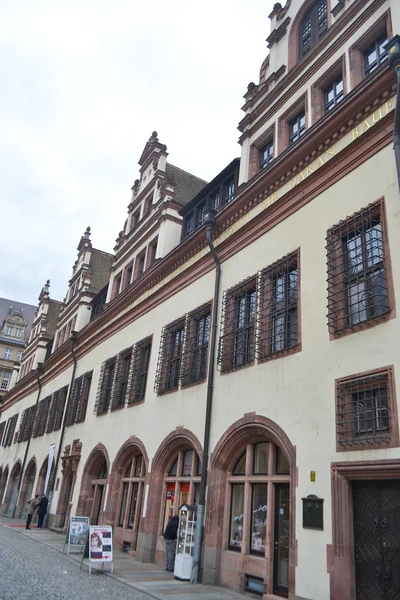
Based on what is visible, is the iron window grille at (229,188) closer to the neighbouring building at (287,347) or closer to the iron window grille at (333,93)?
the neighbouring building at (287,347)

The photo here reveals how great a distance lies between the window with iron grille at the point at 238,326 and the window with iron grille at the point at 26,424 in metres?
25.0

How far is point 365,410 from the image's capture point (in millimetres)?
9062

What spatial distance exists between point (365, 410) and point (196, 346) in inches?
300

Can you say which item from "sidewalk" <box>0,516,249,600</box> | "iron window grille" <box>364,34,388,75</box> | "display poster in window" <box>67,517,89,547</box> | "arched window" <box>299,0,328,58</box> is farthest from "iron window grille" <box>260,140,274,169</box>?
"display poster in window" <box>67,517,89,547</box>

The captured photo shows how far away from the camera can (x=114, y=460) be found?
19.3 metres

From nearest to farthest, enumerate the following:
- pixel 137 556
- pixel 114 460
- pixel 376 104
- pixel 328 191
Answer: pixel 376 104 < pixel 328 191 < pixel 137 556 < pixel 114 460

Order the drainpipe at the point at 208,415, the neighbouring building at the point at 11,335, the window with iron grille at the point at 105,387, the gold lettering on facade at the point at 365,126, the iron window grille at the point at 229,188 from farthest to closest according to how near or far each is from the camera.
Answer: the neighbouring building at the point at 11,335 → the window with iron grille at the point at 105,387 → the iron window grille at the point at 229,188 → the drainpipe at the point at 208,415 → the gold lettering on facade at the point at 365,126

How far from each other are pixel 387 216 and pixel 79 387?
813 inches

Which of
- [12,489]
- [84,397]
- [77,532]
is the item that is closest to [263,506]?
[77,532]

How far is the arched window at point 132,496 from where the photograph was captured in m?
17.2

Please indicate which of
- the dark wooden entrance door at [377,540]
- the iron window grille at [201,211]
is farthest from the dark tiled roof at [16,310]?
the dark wooden entrance door at [377,540]

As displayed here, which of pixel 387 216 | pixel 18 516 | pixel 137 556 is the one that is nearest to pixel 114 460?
pixel 137 556

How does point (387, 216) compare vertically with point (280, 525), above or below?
above

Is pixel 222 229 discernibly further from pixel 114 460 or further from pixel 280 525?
pixel 114 460
